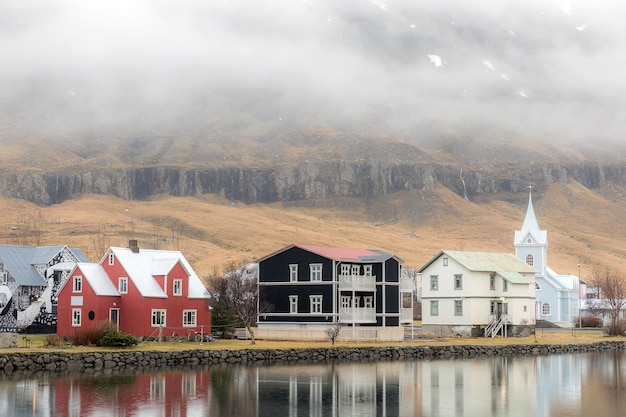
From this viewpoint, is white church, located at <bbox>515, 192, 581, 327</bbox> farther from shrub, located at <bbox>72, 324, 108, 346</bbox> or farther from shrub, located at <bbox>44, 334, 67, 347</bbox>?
shrub, located at <bbox>44, 334, 67, 347</bbox>

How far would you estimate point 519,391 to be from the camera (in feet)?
151

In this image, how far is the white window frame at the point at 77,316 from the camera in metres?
68.2

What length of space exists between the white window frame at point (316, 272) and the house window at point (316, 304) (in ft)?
4.28

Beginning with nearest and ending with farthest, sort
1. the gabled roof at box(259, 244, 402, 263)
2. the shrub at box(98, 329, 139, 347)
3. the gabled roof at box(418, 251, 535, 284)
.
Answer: the shrub at box(98, 329, 139, 347) < the gabled roof at box(259, 244, 402, 263) < the gabled roof at box(418, 251, 535, 284)

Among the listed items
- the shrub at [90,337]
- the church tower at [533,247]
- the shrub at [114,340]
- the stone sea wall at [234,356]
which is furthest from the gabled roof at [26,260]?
the church tower at [533,247]

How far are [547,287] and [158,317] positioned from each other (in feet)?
180

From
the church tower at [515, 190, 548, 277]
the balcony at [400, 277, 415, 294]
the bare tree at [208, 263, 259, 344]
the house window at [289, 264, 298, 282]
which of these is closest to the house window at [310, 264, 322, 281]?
the house window at [289, 264, 298, 282]

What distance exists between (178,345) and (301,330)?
1149cm

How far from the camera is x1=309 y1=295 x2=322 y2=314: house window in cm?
7294

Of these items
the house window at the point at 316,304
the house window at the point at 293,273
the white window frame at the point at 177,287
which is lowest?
the house window at the point at 316,304

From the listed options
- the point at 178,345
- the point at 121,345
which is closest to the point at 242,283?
the point at 178,345

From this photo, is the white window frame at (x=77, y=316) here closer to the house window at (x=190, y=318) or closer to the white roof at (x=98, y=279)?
the white roof at (x=98, y=279)

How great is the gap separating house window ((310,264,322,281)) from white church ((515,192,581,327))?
4268 centimetres

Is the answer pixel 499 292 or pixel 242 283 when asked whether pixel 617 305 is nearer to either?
pixel 499 292
